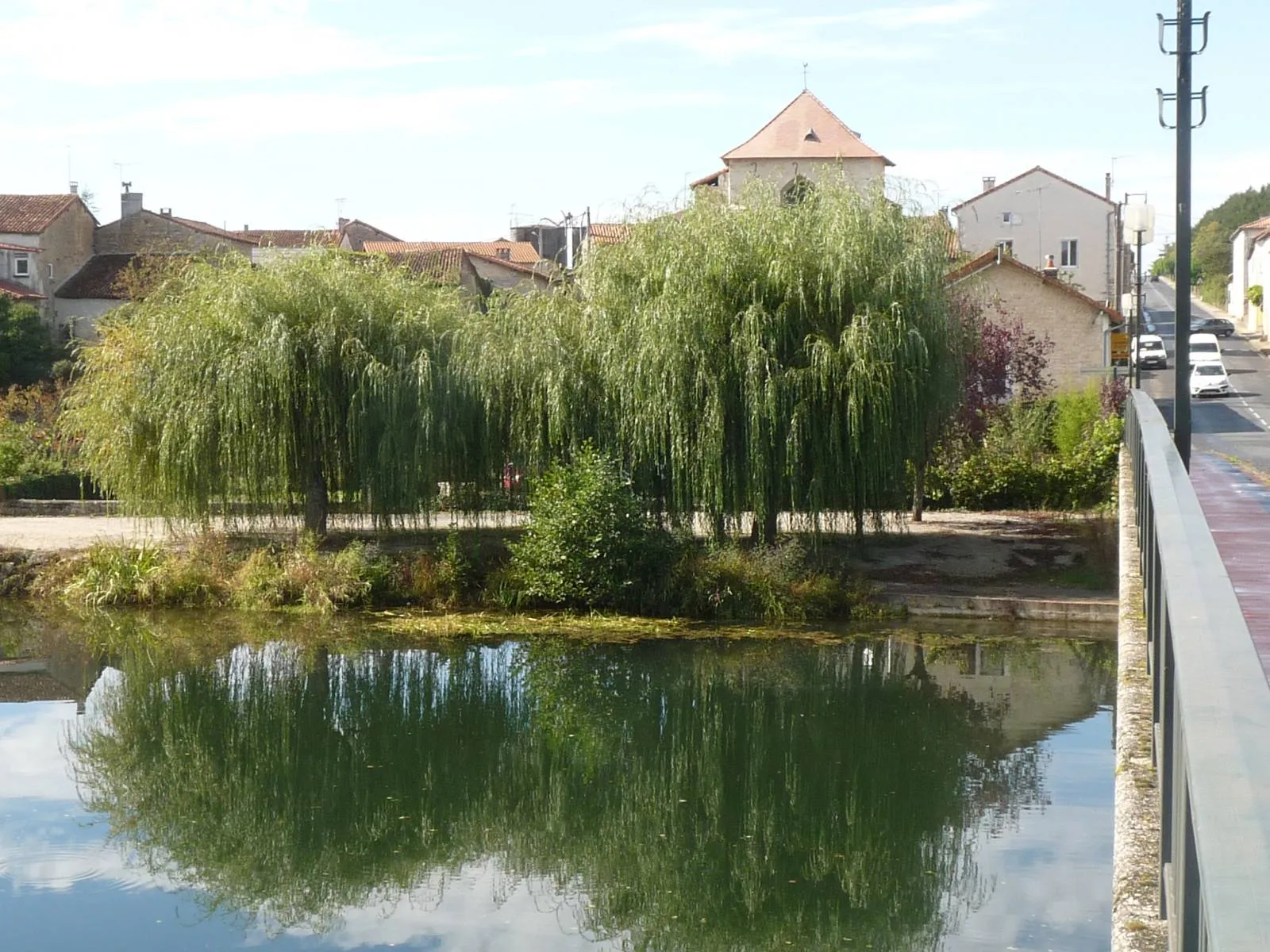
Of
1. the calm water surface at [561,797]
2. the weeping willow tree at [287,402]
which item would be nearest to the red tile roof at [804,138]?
the weeping willow tree at [287,402]

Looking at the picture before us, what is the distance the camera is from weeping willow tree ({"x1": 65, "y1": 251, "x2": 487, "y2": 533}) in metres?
20.7

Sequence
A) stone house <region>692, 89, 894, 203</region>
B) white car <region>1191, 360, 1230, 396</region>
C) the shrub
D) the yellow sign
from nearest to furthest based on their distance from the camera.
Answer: the shrub → the yellow sign → white car <region>1191, 360, 1230, 396</region> → stone house <region>692, 89, 894, 203</region>

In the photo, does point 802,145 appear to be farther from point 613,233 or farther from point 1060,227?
point 613,233

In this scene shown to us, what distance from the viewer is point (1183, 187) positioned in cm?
→ 1230

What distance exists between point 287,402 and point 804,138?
38.0 metres

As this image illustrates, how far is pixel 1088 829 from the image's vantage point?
1148 centimetres

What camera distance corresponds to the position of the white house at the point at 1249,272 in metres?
72.8

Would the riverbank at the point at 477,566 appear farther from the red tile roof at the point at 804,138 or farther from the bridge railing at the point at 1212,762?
the red tile roof at the point at 804,138

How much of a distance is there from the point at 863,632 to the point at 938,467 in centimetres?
956

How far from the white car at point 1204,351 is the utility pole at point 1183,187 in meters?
35.1

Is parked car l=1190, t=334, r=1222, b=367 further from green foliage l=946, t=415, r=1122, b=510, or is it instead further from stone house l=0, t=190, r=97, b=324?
stone house l=0, t=190, r=97, b=324

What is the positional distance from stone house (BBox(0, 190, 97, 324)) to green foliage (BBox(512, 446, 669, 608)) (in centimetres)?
3544

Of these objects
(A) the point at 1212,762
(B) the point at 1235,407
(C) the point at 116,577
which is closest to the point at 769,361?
(C) the point at 116,577

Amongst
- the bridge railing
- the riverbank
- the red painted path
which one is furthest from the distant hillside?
the bridge railing
